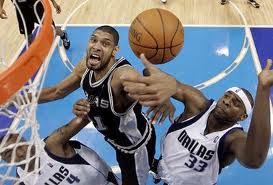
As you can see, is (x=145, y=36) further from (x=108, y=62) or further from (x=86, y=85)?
(x=86, y=85)

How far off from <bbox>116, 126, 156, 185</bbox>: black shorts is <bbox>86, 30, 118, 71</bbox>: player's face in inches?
28.0

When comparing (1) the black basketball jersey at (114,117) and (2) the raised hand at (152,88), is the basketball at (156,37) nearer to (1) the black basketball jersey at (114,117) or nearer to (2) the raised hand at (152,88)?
(1) the black basketball jersey at (114,117)

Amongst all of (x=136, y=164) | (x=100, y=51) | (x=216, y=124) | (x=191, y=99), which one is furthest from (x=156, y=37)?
(x=136, y=164)

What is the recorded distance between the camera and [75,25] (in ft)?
17.1

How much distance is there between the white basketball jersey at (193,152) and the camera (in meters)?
2.39

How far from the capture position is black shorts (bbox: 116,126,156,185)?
264cm

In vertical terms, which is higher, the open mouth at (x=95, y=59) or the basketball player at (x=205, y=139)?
the open mouth at (x=95, y=59)

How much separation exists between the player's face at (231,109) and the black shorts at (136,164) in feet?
1.90

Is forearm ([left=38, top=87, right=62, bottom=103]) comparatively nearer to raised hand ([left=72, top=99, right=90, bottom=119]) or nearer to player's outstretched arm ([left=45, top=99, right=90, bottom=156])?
player's outstretched arm ([left=45, top=99, right=90, bottom=156])

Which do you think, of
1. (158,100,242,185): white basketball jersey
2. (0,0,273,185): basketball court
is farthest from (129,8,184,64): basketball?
(0,0,273,185): basketball court

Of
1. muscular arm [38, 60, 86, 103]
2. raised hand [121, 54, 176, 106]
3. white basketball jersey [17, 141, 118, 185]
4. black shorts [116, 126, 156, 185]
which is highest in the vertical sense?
raised hand [121, 54, 176, 106]

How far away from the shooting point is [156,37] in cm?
242

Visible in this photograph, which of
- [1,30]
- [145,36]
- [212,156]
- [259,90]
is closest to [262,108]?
[259,90]

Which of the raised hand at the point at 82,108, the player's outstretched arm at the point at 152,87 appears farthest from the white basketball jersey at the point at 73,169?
the player's outstretched arm at the point at 152,87
